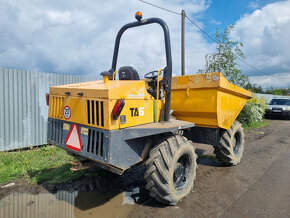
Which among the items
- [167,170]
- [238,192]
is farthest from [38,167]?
[238,192]

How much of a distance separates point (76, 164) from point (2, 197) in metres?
1.43

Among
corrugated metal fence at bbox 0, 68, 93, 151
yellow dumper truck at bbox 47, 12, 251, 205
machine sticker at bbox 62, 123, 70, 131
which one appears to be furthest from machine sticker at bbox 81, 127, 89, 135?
corrugated metal fence at bbox 0, 68, 93, 151

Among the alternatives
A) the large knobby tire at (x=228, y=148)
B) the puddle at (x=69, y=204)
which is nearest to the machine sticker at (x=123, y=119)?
the puddle at (x=69, y=204)

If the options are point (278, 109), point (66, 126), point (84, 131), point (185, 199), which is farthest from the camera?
point (278, 109)

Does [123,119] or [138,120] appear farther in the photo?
[138,120]

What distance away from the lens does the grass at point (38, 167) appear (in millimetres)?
4027

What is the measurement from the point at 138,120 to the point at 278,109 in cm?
1545

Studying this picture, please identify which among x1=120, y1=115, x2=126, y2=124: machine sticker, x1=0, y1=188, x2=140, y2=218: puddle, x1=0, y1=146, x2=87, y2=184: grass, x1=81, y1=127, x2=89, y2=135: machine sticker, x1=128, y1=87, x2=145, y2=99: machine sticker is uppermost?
x1=128, y1=87, x2=145, y2=99: machine sticker

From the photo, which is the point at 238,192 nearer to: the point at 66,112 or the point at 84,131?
the point at 84,131

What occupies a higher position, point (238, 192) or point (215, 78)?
point (215, 78)

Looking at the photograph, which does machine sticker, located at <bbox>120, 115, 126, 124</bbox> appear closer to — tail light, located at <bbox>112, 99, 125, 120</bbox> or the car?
tail light, located at <bbox>112, 99, 125, 120</bbox>

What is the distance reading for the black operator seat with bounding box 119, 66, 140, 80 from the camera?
3.49 metres

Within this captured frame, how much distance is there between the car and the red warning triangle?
1598 cm

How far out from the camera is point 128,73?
3508 mm
